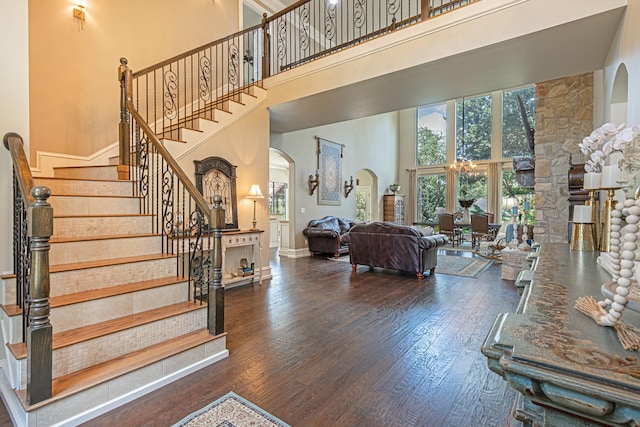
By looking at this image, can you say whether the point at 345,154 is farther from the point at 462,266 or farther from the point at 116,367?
the point at 116,367

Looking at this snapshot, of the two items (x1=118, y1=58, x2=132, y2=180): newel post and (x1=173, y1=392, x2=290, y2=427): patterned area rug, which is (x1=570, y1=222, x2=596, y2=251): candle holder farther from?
(x1=118, y1=58, x2=132, y2=180): newel post

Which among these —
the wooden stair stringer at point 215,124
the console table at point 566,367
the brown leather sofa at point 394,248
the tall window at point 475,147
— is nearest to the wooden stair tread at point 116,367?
the console table at point 566,367

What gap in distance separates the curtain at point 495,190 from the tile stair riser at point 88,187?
35.3 ft

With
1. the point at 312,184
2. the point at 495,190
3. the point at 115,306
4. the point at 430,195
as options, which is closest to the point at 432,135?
the point at 430,195

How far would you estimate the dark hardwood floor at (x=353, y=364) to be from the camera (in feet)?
6.03

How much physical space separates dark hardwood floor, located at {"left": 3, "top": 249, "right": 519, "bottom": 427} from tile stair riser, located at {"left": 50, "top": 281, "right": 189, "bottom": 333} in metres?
0.65

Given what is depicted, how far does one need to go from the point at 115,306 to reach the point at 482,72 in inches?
179

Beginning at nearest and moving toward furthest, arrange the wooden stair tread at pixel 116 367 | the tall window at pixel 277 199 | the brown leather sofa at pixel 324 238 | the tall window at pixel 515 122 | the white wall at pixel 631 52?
the wooden stair tread at pixel 116 367, the white wall at pixel 631 52, the brown leather sofa at pixel 324 238, the tall window at pixel 277 199, the tall window at pixel 515 122

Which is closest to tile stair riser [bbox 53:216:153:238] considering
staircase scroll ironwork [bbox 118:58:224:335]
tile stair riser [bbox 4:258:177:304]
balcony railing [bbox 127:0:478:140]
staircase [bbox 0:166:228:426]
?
staircase [bbox 0:166:228:426]

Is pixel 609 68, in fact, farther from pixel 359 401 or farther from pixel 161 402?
pixel 161 402

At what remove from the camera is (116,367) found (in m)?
1.95

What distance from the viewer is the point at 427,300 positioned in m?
4.01

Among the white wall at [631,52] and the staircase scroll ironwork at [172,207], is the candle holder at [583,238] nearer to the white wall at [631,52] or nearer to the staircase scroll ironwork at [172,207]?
the white wall at [631,52]

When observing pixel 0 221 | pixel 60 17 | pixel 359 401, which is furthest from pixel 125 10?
pixel 359 401
